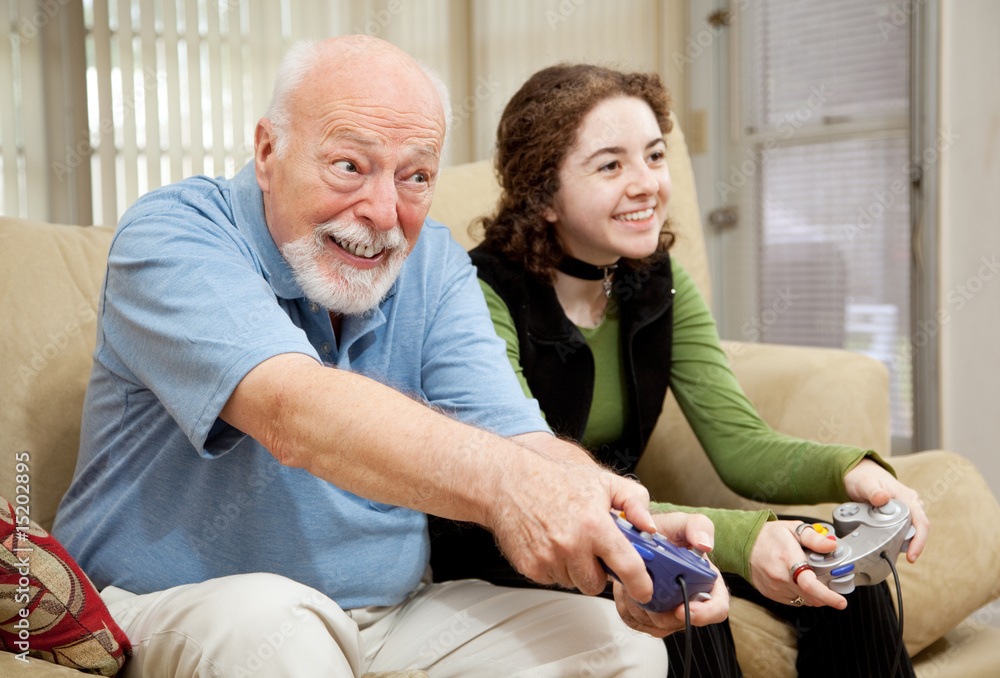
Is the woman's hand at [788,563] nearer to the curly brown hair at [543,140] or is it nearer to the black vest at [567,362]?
the black vest at [567,362]

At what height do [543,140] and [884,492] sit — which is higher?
[543,140]

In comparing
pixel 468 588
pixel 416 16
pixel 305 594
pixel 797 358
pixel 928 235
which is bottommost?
pixel 468 588

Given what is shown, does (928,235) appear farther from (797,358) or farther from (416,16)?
(416,16)

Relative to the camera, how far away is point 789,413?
1.47m

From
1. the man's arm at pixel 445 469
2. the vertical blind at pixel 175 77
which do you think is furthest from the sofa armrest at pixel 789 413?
the vertical blind at pixel 175 77

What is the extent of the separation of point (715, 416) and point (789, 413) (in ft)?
0.64

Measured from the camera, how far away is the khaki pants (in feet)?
2.41

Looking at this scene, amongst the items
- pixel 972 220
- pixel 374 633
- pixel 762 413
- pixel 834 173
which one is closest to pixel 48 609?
pixel 374 633

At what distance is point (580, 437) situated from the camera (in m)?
1.31

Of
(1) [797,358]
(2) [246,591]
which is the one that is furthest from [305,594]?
(1) [797,358]

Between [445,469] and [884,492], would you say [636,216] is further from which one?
[445,469]

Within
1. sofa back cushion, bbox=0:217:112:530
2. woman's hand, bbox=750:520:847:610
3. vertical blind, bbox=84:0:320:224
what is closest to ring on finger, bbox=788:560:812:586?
woman's hand, bbox=750:520:847:610

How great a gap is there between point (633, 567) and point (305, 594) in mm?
305

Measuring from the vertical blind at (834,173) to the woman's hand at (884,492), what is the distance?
165 cm
